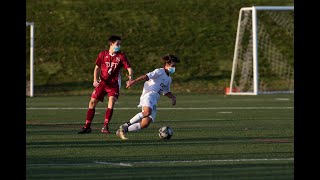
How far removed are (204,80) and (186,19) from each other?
8657 mm

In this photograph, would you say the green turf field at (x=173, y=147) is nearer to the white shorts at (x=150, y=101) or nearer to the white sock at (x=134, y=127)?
the white sock at (x=134, y=127)

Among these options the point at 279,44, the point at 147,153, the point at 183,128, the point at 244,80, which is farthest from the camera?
the point at 279,44

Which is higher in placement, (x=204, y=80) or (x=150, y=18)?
(x=150, y=18)

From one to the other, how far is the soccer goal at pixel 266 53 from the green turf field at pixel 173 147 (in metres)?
13.7

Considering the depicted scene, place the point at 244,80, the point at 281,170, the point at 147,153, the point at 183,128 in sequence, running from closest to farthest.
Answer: the point at 281,170
the point at 147,153
the point at 183,128
the point at 244,80

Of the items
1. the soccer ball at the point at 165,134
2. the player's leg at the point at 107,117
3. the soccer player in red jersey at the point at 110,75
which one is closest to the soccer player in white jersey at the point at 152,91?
the soccer ball at the point at 165,134

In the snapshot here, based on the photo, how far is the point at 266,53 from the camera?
4919cm

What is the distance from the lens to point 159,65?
152 feet

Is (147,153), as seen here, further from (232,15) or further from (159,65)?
(232,15)

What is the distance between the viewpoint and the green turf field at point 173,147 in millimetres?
13047

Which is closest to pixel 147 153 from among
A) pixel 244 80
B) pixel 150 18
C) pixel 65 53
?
pixel 244 80

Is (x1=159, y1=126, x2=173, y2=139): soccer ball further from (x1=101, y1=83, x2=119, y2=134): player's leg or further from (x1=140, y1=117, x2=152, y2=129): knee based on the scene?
(x1=101, y1=83, x2=119, y2=134): player's leg

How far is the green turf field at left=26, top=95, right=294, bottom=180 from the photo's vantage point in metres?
13.0
